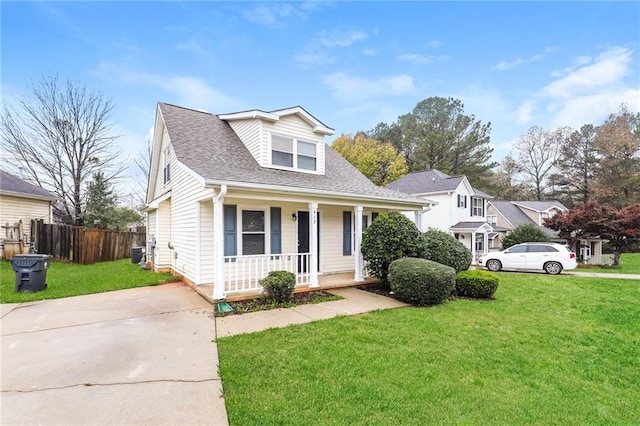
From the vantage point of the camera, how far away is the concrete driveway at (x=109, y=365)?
9.05ft

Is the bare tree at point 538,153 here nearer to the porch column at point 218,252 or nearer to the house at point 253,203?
the house at point 253,203

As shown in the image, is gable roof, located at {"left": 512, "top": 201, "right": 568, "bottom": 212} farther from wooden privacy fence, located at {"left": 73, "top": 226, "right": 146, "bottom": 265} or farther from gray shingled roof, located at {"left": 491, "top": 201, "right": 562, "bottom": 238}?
wooden privacy fence, located at {"left": 73, "top": 226, "right": 146, "bottom": 265}

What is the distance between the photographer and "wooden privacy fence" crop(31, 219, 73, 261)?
12.7 meters

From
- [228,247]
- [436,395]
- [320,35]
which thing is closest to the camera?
[436,395]

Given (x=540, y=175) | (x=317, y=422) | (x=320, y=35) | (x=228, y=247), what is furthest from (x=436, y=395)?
(x=540, y=175)

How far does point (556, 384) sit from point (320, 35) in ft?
42.3

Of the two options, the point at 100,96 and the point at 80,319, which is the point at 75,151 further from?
the point at 80,319

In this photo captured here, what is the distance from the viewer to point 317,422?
2650mm

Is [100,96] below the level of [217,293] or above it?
above

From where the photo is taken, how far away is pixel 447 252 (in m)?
8.57

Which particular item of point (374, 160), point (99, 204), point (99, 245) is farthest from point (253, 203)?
point (374, 160)

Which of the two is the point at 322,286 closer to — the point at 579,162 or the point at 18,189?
the point at 18,189

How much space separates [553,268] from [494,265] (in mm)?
2290

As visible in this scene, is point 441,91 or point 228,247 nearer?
point 228,247
